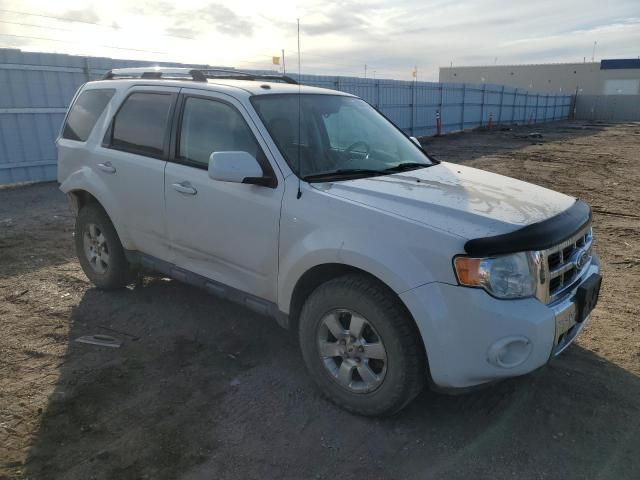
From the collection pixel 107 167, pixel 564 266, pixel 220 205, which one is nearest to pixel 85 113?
pixel 107 167

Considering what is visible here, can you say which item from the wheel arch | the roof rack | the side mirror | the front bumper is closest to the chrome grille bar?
the front bumper

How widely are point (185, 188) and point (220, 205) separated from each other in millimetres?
399

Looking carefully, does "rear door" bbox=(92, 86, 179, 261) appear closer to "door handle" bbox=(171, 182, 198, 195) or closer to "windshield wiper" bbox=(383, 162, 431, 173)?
"door handle" bbox=(171, 182, 198, 195)

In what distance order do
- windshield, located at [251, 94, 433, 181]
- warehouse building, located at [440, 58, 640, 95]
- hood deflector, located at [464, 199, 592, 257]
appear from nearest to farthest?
hood deflector, located at [464, 199, 592, 257] < windshield, located at [251, 94, 433, 181] < warehouse building, located at [440, 58, 640, 95]

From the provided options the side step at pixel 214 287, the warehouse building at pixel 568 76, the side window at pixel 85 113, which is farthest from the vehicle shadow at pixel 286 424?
the warehouse building at pixel 568 76

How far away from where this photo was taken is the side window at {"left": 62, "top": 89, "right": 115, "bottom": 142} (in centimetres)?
457

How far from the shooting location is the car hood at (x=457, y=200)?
2.57m

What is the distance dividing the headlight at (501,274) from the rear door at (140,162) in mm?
2423

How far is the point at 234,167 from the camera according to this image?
3008 millimetres

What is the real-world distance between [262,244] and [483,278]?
141 centimetres

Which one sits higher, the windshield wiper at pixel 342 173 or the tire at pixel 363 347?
the windshield wiper at pixel 342 173

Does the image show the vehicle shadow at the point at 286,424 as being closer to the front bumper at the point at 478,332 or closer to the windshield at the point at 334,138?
the front bumper at the point at 478,332

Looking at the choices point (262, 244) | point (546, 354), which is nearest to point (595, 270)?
point (546, 354)

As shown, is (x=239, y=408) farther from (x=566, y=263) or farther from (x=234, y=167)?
(x=566, y=263)
